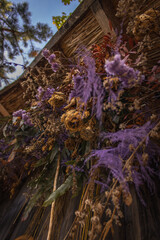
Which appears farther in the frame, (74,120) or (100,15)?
(100,15)

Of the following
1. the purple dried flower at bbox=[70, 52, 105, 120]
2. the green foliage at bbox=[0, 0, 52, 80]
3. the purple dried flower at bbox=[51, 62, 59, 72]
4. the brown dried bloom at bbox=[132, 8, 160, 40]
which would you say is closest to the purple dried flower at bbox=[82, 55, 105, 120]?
the purple dried flower at bbox=[70, 52, 105, 120]

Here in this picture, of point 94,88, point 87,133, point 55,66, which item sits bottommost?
point 87,133

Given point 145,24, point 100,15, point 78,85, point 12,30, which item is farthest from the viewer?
point 12,30

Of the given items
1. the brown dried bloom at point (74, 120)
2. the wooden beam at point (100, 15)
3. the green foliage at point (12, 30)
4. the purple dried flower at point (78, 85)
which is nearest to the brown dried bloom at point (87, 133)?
the brown dried bloom at point (74, 120)

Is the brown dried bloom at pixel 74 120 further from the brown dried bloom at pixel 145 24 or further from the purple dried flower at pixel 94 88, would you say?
the brown dried bloom at pixel 145 24

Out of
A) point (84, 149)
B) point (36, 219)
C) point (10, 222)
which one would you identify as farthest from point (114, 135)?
Result: point (10, 222)

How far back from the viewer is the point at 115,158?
569 mm

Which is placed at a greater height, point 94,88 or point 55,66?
point 55,66

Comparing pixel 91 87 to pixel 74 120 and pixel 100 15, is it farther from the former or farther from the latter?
pixel 100 15

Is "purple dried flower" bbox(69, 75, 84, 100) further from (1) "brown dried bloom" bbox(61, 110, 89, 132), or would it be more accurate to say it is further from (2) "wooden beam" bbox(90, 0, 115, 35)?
Answer: (2) "wooden beam" bbox(90, 0, 115, 35)

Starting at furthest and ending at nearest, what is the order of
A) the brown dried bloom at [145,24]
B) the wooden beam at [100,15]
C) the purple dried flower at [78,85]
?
the wooden beam at [100,15], the purple dried flower at [78,85], the brown dried bloom at [145,24]

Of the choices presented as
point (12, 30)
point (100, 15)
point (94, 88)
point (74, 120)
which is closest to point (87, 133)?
point (74, 120)

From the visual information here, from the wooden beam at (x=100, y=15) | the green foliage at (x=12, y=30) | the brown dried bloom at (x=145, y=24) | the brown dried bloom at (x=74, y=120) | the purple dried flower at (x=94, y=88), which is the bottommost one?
the brown dried bloom at (x=74, y=120)

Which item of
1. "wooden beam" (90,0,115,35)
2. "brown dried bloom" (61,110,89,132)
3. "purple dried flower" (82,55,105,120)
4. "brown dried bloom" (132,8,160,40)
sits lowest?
"brown dried bloom" (61,110,89,132)
